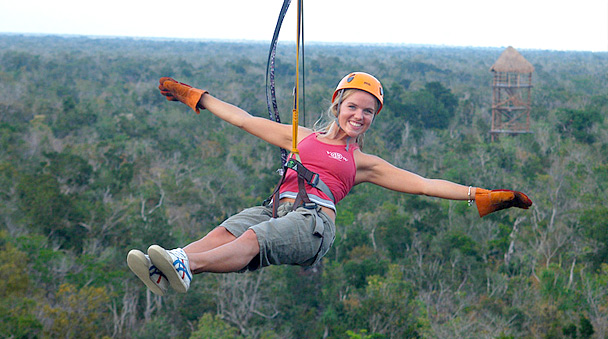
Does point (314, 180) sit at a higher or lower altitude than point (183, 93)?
lower

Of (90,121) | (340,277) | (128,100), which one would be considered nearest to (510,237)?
(340,277)

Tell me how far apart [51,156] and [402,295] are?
16286mm

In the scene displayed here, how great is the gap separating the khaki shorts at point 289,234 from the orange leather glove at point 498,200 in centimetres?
119

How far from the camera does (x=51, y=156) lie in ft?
94.5

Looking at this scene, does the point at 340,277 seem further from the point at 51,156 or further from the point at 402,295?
the point at 51,156

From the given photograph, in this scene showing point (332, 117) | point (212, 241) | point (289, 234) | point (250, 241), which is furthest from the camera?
point (332, 117)

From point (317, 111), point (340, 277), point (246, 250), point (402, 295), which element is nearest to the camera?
point (246, 250)

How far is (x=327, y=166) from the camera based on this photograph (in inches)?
214

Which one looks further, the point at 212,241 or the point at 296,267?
the point at 296,267

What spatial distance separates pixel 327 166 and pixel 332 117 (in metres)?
0.49

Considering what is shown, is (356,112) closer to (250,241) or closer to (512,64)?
(250,241)

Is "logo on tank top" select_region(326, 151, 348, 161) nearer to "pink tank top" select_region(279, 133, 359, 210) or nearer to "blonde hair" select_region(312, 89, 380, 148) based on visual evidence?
"pink tank top" select_region(279, 133, 359, 210)

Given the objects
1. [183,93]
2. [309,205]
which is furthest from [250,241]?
[183,93]

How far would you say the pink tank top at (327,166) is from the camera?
541cm
